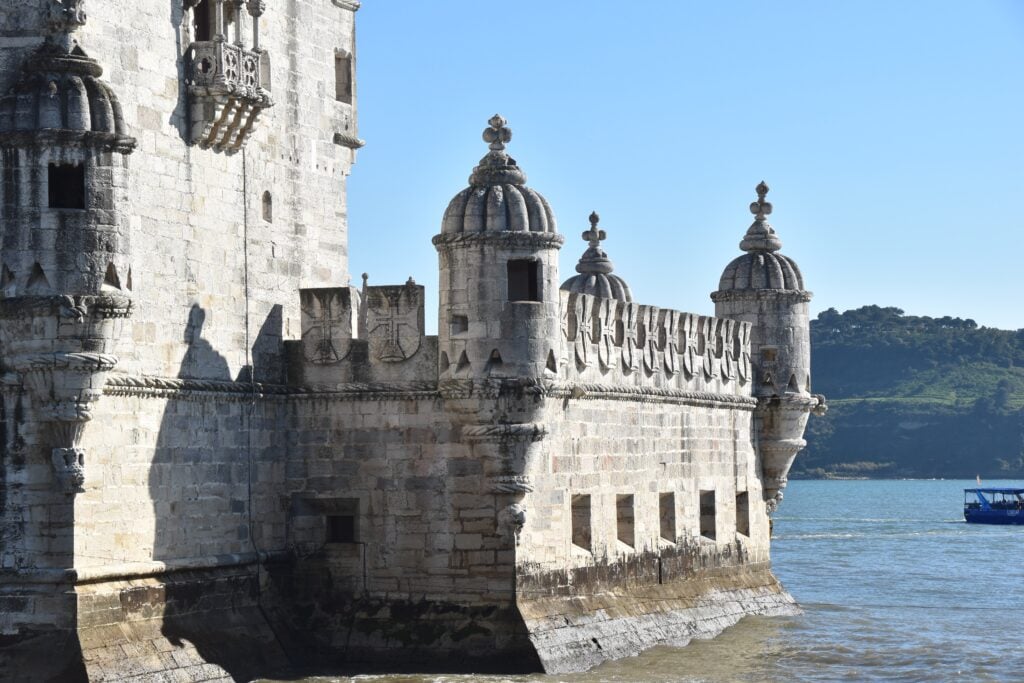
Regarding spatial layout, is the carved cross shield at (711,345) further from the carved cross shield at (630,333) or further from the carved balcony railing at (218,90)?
the carved balcony railing at (218,90)

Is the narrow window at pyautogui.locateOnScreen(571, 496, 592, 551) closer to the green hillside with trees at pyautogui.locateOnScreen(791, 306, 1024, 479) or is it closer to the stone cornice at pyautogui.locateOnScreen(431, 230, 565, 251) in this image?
the stone cornice at pyautogui.locateOnScreen(431, 230, 565, 251)

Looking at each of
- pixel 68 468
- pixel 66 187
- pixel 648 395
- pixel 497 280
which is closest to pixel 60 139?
pixel 66 187

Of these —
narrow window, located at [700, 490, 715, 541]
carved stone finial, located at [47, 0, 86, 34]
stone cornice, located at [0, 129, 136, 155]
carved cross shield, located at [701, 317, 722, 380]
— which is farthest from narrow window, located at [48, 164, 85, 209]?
narrow window, located at [700, 490, 715, 541]

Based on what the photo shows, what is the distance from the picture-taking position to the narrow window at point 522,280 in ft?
94.5

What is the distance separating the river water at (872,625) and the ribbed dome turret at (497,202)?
5.65 m

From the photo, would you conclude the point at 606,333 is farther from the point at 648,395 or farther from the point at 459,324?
the point at 459,324

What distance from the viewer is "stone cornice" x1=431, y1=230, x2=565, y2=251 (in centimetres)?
2842

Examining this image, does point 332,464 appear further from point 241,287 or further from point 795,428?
point 795,428

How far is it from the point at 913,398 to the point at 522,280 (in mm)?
146739

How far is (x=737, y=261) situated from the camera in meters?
39.2

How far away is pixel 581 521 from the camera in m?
31.1

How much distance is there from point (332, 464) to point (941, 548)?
46901mm

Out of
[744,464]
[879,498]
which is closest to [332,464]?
[744,464]

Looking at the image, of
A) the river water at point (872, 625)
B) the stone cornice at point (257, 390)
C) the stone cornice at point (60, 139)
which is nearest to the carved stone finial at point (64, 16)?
the stone cornice at point (60, 139)
